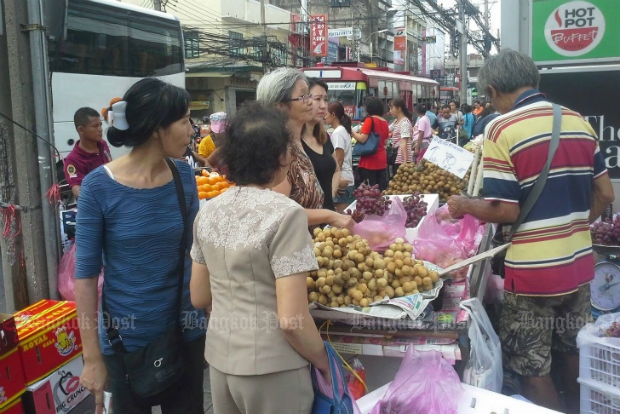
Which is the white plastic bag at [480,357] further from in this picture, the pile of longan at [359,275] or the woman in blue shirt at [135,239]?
the woman in blue shirt at [135,239]

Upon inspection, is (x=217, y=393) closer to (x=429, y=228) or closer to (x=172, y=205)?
(x=172, y=205)

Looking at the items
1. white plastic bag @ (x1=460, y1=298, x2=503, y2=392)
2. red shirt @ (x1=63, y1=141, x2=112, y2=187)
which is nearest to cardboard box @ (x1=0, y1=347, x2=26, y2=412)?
white plastic bag @ (x1=460, y1=298, x2=503, y2=392)

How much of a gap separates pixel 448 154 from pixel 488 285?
1111mm

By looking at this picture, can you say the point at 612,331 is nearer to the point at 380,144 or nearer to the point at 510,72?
the point at 510,72

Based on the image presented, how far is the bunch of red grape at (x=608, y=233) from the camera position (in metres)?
3.66

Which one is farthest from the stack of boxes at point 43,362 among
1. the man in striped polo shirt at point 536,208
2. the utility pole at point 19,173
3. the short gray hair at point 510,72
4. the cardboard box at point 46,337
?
the short gray hair at point 510,72

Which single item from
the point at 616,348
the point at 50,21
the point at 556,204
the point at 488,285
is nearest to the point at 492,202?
the point at 556,204

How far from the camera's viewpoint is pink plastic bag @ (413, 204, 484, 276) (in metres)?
2.78

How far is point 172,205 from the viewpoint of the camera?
2064 mm

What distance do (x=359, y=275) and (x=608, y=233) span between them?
89.9 inches

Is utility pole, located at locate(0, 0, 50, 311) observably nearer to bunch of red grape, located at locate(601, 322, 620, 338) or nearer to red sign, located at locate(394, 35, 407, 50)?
bunch of red grape, located at locate(601, 322, 620, 338)

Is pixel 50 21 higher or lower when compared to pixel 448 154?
higher

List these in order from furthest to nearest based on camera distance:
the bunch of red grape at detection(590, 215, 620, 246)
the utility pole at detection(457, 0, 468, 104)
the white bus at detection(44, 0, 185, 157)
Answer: the utility pole at detection(457, 0, 468, 104), the white bus at detection(44, 0, 185, 157), the bunch of red grape at detection(590, 215, 620, 246)

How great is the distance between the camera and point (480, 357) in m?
2.46
